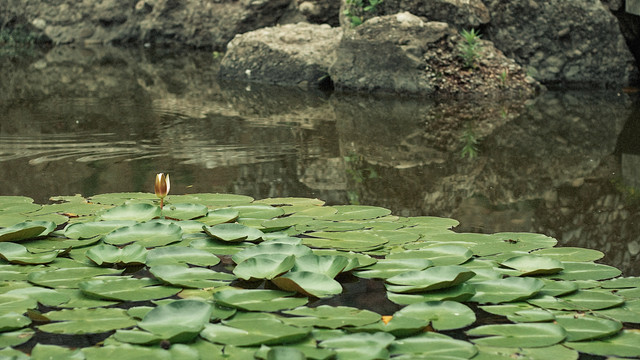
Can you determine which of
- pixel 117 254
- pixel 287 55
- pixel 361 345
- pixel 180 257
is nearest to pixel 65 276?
pixel 117 254

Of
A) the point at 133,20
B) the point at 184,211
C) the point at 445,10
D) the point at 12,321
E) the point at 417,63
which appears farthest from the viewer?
the point at 133,20

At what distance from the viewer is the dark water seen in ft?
7.80

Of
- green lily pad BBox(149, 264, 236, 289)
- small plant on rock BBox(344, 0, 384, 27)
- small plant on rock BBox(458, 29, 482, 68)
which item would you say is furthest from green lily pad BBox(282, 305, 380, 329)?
small plant on rock BBox(344, 0, 384, 27)

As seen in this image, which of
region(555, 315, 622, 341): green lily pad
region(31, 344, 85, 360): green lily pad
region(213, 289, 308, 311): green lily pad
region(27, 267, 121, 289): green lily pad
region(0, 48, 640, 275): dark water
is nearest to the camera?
region(31, 344, 85, 360): green lily pad

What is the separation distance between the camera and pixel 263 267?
5.26 feet

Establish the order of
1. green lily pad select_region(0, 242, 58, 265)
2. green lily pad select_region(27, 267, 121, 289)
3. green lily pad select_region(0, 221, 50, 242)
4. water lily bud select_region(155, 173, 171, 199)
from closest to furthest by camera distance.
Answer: green lily pad select_region(27, 267, 121, 289) → green lily pad select_region(0, 242, 58, 265) → green lily pad select_region(0, 221, 50, 242) → water lily bud select_region(155, 173, 171, 199)

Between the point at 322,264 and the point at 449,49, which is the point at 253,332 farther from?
the point at 449,49

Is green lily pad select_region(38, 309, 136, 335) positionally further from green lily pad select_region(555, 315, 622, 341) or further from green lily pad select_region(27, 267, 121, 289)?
green lily pad select_region(555, 315, 622, 341)

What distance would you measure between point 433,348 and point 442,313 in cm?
15

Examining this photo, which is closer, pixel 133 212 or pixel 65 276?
pixel 65 276

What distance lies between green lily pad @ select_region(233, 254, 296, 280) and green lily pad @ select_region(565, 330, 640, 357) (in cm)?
59

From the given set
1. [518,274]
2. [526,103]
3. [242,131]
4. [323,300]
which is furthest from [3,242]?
[526,103]

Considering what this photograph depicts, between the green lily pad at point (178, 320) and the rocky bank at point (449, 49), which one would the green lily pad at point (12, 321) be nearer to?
the green lily pad at point (178, 320)

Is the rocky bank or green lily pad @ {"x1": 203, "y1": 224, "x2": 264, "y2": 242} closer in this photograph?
green lily pad @ {"x1": 203, "y1": 224, "x2": 264, "y2": 242}
